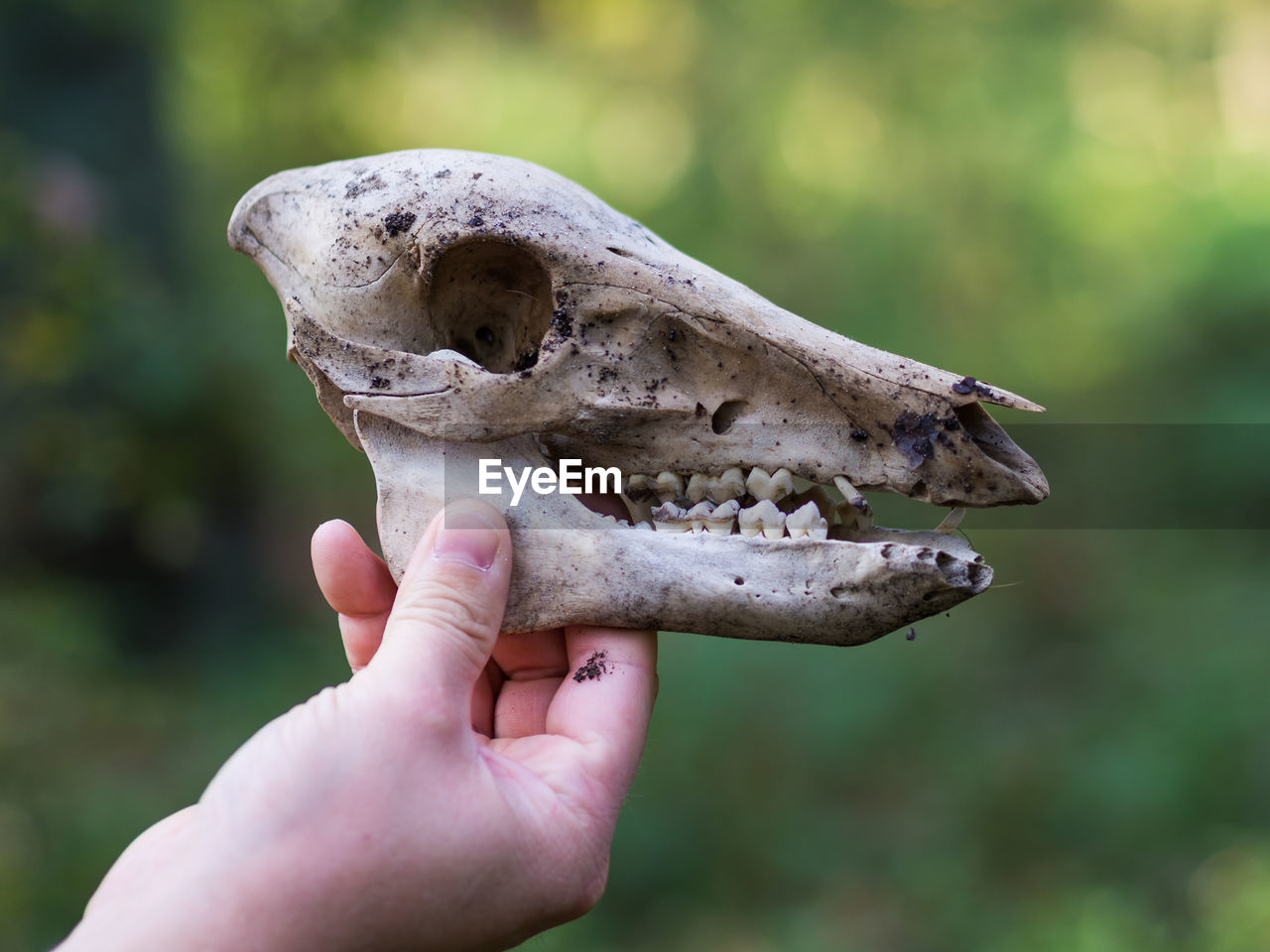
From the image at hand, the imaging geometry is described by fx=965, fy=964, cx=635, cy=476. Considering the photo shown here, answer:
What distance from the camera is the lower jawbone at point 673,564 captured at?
4.88 feet

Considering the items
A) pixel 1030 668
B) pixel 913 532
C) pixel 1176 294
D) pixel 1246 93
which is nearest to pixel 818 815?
pixel 1030 668

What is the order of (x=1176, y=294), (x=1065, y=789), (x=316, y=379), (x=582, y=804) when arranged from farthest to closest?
(x=1176, y=294)
(x=1065, y=789)
(x=316, y=379)
(x=582, y=804)

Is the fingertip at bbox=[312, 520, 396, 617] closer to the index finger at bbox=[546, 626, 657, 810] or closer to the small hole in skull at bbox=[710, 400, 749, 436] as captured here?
the index finger at bbox=[546, 626, 657, 810]

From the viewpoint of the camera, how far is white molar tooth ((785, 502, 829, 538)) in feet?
5.13

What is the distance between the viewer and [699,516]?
161 cm

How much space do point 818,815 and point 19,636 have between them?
10.2 feet

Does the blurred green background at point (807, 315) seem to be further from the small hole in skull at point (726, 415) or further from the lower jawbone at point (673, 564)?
the small hole in skull at point (726, 415)

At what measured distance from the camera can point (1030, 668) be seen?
12.5 feet

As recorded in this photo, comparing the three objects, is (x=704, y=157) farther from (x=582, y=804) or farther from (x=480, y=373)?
(x=582, y=804)

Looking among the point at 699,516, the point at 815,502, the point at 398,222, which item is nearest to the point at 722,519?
the point at 699,516

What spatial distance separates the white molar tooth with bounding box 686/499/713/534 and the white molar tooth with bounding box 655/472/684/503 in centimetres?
7

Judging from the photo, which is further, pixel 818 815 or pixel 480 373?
pixel 818 815

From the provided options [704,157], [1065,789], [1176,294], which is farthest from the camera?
[704,157]

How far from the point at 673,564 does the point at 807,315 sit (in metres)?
3.29
